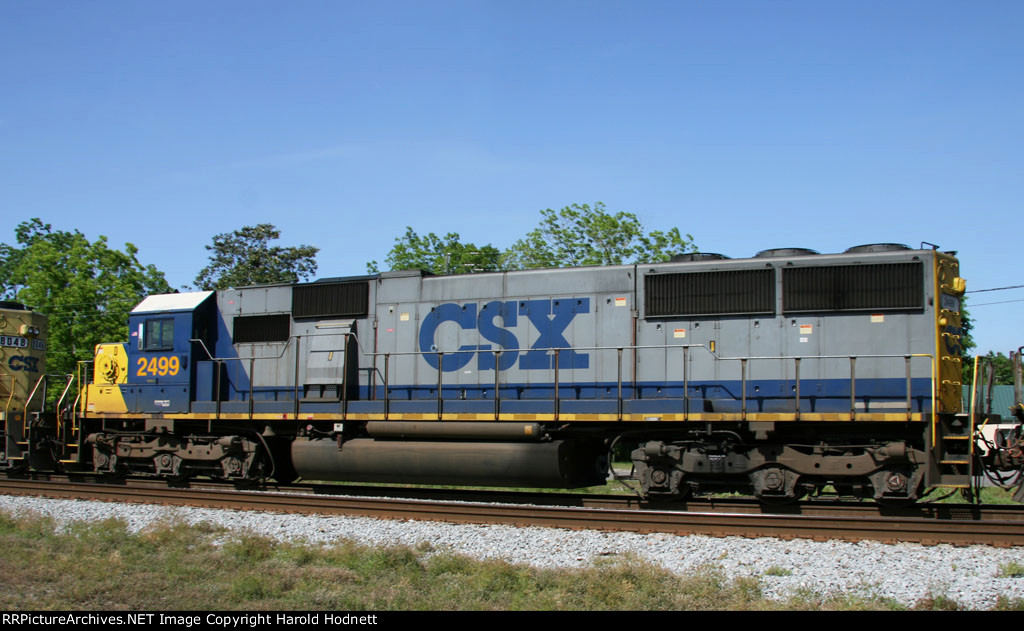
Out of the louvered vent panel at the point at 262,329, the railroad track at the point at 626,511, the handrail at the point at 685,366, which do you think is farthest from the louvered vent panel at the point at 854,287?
the louvered vent panel at the point at 262,329

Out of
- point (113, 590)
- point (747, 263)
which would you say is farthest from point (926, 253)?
point (113, 590)

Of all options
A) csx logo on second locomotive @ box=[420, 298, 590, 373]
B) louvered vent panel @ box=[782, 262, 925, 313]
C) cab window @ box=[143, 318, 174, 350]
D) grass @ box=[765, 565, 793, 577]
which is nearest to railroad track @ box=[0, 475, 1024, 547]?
grass @ box=[765, 565, 793, 577]

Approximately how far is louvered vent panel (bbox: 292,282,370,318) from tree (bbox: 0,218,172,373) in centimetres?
2573

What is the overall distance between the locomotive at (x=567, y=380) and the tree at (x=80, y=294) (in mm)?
23287

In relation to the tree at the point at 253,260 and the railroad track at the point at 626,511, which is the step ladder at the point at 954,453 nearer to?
the railroad track at the point at 626,511

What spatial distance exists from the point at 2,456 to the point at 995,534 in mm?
16916

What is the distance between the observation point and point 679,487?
1126 centimetres

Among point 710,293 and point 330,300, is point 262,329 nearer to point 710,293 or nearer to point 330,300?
point 330,300

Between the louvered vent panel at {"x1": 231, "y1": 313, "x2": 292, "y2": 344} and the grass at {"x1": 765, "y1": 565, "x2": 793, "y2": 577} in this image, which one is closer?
the grass at {"x1": 765, "y1": 565, "x2": 793, "y2": 577}

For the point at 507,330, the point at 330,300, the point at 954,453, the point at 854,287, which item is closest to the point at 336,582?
the point at 507,330

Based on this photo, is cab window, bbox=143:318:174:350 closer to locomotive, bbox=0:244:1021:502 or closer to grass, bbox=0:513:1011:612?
locomotive, bbox=0:244:1021:502

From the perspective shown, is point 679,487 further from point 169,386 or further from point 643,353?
point 169,386

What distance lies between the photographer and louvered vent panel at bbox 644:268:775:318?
11555 mm
